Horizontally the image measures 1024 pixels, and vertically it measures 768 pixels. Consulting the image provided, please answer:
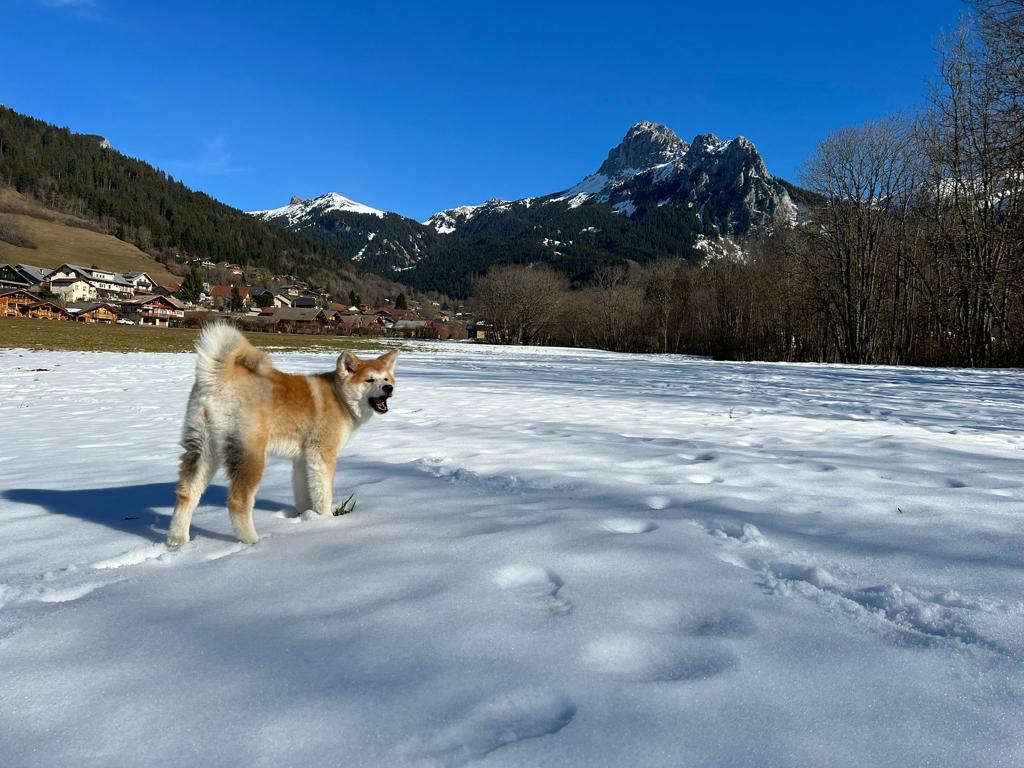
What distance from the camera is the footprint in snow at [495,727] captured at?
151 cm

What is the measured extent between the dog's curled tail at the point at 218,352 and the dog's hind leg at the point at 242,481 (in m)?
0.46

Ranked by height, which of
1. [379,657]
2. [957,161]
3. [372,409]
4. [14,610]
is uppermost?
[957,161]

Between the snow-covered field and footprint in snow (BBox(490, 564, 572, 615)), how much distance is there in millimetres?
18

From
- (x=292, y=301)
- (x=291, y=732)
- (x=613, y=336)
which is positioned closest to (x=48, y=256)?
(x=292, y=301)

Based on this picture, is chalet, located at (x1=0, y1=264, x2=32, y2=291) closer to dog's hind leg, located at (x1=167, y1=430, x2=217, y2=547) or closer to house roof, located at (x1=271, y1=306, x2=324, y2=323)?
house roof, located at (x1=271, y1=306, x2=324, y2=323)

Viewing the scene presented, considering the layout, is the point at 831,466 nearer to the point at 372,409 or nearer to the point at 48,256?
the point at 372,409

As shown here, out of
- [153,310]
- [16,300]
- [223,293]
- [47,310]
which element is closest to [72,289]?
[16,300]

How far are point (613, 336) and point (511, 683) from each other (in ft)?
264

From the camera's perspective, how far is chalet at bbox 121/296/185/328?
122 metres

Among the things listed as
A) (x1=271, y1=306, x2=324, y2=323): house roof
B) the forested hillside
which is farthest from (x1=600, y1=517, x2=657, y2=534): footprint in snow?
the forested hillside

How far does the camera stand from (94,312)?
113 m

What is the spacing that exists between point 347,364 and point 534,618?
9.64 ft

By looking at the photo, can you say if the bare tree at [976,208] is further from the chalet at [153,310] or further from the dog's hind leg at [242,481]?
the chalet at [153,310]

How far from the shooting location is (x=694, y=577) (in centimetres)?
263
